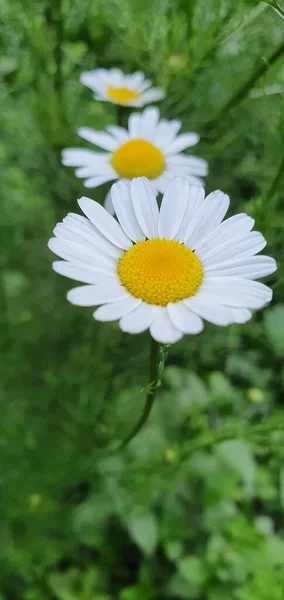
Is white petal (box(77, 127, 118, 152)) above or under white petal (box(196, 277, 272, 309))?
above

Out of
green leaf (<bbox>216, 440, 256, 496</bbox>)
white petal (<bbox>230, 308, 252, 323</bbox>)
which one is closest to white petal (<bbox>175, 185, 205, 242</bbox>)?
white petal (<bbox>230, 308, 252, 323</bbox>)

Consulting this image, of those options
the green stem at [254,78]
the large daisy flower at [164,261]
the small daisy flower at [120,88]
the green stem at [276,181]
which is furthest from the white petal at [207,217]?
the small daisy flower at [120,88]

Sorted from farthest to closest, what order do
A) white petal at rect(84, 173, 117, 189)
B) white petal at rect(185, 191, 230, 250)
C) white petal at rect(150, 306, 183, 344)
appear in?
1. white petal at rect(84, 173, 117, 189)
2. white petal at rect(185, 191, 230, 250)
3. white petal at rect(150, 306, 183, 344)

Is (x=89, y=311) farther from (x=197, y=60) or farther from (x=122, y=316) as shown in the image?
(x=122, y=316)

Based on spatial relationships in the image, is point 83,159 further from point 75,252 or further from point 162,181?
point 75,252

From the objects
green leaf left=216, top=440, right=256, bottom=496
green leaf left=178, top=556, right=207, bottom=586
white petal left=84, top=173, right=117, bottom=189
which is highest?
white petal left=84, top=173, right=117, bottom=189

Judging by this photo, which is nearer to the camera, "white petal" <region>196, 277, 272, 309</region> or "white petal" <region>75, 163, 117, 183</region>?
"white petal" <region>196, 277, 272, 309</region>

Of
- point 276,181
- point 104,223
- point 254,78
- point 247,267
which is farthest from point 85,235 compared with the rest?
point 254,78

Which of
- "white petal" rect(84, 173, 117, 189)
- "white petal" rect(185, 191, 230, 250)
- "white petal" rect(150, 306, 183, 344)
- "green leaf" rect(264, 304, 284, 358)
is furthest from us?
"green leaf" rect(264, 304, 284, 358)

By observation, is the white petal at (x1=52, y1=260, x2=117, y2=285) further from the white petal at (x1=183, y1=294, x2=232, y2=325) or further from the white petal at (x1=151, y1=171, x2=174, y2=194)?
the white petal at (x1=151, y1=171, x2=174, y2=194)
